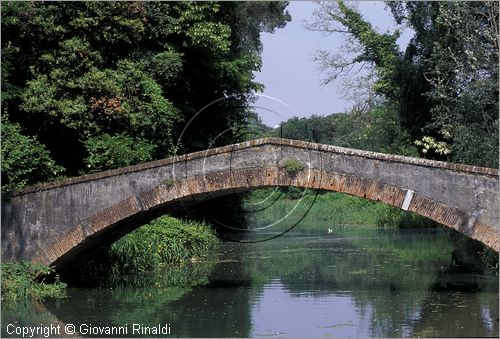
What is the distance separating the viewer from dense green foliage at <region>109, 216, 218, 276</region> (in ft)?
58.1

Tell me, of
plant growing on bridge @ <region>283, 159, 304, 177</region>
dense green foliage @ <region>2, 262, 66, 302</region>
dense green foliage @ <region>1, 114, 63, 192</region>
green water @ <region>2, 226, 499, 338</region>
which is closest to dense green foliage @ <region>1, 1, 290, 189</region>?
dense green foliage @ <region>1, 114, 63, 192</region>

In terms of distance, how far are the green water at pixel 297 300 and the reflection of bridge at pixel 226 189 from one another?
115 cm

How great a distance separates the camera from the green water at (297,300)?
480 inches

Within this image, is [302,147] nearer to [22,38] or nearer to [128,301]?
[128,301]

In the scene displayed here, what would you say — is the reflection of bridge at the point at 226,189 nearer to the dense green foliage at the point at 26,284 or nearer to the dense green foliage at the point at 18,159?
the dense green foliage at the point at 26,284

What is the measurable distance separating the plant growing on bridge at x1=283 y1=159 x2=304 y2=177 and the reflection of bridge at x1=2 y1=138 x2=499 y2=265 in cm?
2

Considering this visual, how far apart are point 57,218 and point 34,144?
2.62 m

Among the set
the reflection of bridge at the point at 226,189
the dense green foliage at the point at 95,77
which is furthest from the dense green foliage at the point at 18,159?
the reflection of bridge at the point at 226,189

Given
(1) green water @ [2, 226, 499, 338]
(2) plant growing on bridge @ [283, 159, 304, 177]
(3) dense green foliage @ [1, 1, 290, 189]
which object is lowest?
(1) green water @ [2, 226, 499, 338]

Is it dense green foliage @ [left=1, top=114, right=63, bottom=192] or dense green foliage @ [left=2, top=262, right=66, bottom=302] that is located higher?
dense green foliage @ [left=1, top=114, right=63, bottom=192]

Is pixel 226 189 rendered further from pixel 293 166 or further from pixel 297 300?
pixel 297 300

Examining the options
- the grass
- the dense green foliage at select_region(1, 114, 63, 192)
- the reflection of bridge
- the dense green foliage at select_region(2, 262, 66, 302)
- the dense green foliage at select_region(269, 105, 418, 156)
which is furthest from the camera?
the grass

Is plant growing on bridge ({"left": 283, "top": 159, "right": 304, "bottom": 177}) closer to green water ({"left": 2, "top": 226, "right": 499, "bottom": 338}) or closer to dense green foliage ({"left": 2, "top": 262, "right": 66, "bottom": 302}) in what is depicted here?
green water ({"left": 2, "top": 226, "right": 499, "bottom": 338})

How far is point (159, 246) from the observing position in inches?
746
